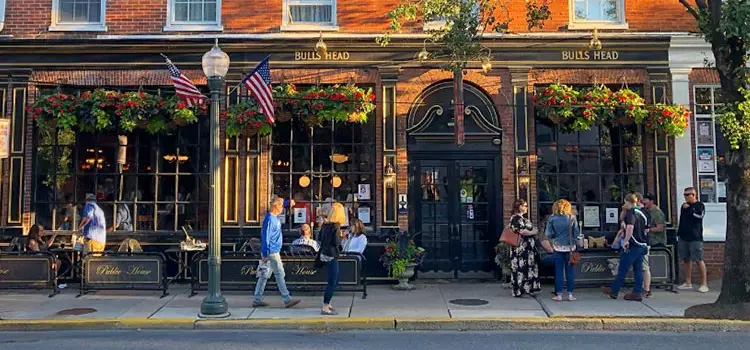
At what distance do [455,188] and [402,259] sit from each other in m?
1.99

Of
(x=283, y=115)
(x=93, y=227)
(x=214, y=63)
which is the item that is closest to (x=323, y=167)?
(x=283, y=115)

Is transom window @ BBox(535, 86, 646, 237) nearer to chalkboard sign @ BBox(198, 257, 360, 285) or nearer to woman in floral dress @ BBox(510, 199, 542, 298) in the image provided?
woman in floral dress @ BBox(510, 199, 542, 298)

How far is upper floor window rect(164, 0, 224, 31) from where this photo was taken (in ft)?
41.5

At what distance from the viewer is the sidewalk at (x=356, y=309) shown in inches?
341

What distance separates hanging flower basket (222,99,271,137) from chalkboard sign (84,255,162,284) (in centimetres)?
288

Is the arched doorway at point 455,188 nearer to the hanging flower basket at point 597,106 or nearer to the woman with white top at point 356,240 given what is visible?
the woman with white top at point 356,240

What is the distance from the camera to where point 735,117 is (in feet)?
29.3

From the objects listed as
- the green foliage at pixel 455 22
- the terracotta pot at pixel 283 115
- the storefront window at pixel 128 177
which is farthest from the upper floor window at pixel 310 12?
the storefront window at pixel 128 177

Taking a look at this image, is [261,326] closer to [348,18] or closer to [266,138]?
[266,138]

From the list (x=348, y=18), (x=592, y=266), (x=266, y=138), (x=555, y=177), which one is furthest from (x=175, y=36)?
(x=592, y=266)

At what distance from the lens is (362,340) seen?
782cm

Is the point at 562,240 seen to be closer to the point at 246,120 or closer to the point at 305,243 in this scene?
the point at 305,243

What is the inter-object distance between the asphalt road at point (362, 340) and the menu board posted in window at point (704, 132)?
5.31 m

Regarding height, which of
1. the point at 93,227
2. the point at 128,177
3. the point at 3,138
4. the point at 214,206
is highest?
the point at 3,138
